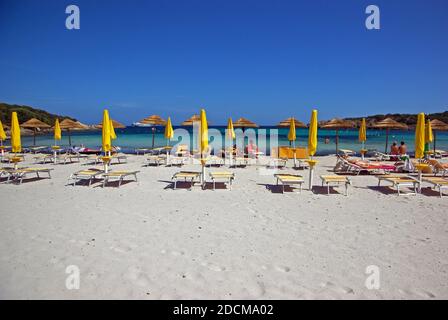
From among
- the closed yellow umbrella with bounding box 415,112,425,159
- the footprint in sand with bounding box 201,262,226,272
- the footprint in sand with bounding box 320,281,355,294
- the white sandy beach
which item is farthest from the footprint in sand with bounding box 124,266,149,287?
the closed yellow umbrella with bounding box 415,112,425,159

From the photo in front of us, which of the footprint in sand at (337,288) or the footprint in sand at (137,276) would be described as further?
the footprint in sand at (137,276)

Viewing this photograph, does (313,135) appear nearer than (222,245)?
No

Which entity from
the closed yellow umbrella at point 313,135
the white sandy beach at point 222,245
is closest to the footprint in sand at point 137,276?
the white sandy beach at point 222,245

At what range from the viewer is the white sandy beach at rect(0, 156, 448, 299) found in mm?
2875

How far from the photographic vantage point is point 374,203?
617 cm

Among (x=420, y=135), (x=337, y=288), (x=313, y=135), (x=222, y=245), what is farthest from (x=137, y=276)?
(x=420, y=135)

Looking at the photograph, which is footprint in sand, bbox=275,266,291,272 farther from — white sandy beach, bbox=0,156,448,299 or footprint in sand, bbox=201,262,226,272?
footprint in sand, bbox=201,262,226,272

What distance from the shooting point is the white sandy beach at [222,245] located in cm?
288

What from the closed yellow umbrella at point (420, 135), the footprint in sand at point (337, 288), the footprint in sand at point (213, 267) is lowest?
the footprint in sand at point (337, 288)

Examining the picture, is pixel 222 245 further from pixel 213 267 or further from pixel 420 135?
pixel 420 135

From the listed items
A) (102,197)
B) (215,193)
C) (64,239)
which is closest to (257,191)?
(215,193)

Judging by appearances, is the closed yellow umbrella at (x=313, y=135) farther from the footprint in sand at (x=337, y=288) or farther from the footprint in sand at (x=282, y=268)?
the footprint in sand at (x=337, y=288)

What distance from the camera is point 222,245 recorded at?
3.90 metres
